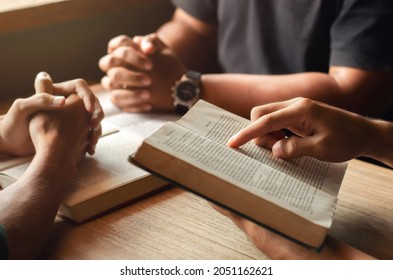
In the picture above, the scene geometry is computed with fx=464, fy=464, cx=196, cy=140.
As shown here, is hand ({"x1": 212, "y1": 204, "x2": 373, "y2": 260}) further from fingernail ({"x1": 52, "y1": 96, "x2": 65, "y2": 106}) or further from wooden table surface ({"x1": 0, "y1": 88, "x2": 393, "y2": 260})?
fingernail ({"x1": 52, "y1": 96, "x2": 65, "y2": 106})

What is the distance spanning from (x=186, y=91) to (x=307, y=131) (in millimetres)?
468

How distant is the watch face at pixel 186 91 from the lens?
1138mm

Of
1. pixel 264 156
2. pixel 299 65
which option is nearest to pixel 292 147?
pixel 264 156

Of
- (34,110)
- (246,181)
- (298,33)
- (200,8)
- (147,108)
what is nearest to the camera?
(246,181)

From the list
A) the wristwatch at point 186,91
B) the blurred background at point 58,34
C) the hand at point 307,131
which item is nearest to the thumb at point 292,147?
the hand at point 307,131

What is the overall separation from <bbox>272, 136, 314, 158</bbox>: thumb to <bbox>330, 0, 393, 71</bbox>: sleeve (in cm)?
51

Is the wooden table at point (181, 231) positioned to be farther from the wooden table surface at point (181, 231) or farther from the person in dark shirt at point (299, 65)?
the person in dark shirt at point (299, 65)

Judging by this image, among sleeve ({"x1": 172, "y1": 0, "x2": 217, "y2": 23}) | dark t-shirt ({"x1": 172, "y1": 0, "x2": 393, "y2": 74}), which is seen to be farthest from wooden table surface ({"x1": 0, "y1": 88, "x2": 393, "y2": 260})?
sleeve ({"x1": 172, "y1": 0, "x2": 217, "y2": 23})

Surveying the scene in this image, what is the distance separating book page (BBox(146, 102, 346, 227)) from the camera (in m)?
0.60

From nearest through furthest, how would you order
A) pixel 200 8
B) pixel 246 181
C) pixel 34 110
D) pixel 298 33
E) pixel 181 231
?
1. pixel 246 181
2. pixel 181 231
3. pixel 34 110
4. pixel 298 33
5. pixel 200 8

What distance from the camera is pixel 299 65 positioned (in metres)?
1.33

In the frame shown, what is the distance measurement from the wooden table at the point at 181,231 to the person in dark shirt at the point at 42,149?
0.15 feet

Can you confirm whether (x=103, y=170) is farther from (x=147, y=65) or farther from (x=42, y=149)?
(x=147, y=65)
